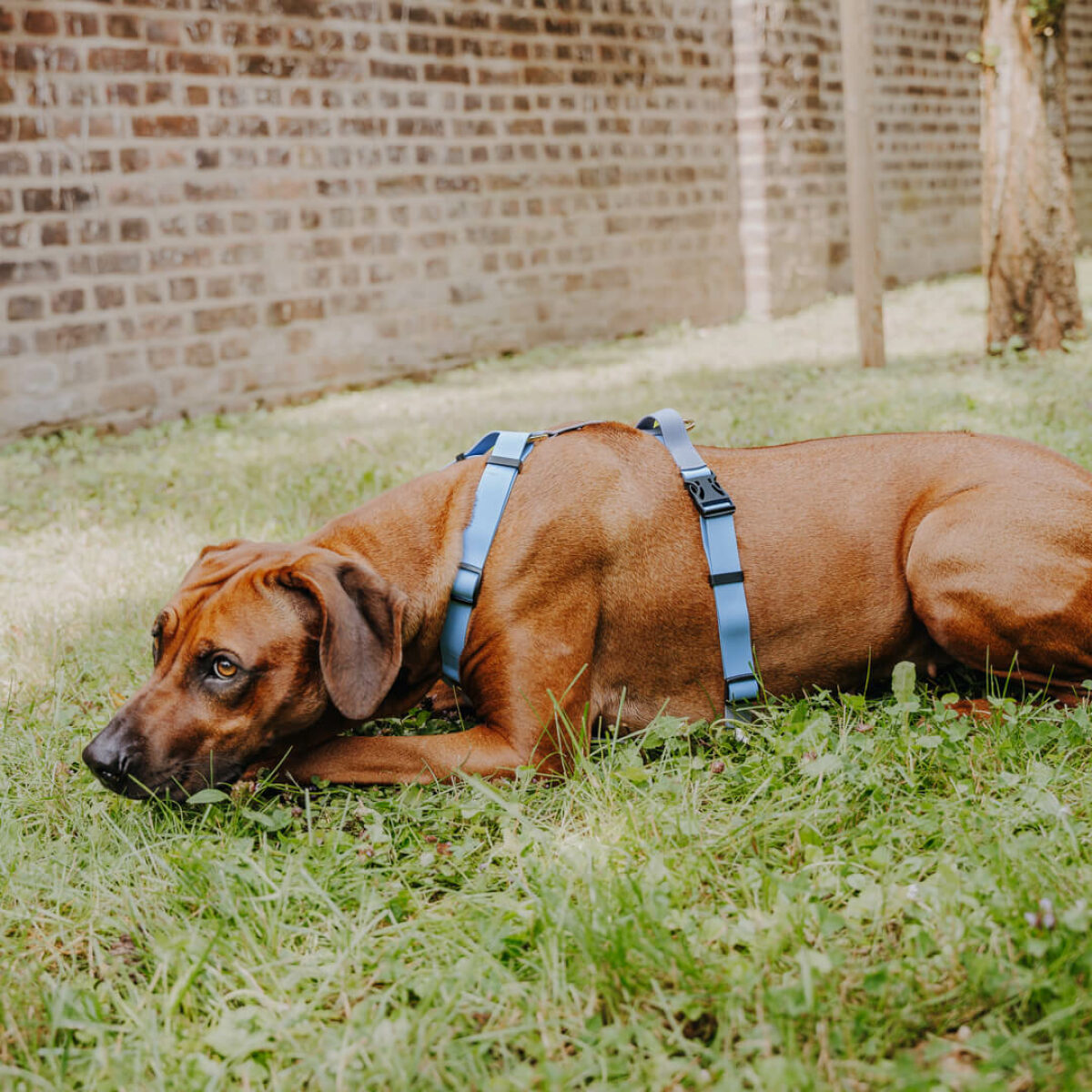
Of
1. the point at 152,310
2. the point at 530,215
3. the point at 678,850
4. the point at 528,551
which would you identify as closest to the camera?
the point at 678,850

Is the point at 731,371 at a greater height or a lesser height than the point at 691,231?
lesser

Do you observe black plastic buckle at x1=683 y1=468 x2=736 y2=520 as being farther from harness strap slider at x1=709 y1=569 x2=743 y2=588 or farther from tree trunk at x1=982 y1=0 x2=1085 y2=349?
tree trunk at x1=982 y1=0 x2=1085 y2=349

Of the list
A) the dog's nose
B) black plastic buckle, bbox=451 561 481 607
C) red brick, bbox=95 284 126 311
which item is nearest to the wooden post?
red brick, bbox=95 284 126 311

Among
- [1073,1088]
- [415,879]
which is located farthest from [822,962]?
[415,879]

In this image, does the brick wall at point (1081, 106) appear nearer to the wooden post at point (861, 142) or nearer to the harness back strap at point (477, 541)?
the wooden post at point (861, 142)

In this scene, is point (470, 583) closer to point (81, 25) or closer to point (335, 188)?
point (81, 25)

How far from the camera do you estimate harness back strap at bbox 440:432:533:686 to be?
303 cm

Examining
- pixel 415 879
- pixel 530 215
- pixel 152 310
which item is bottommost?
pixel 415 879

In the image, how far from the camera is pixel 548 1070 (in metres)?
1.87

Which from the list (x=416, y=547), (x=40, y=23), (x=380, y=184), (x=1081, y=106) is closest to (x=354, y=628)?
A: (x=416, y=547)

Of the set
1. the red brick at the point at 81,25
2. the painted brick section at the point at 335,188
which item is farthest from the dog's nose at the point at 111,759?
the red brick at the point at 81,25

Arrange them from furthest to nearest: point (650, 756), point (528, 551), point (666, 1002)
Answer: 1. point (650, 756)
2. point (528, 551)
3. point (666, 1002)

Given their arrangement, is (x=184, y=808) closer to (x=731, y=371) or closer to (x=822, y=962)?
(x=822, y=962)

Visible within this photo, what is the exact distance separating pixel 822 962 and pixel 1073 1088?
44 centimetres
